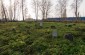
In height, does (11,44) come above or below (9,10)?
below

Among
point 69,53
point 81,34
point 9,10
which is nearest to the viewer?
point 69,53

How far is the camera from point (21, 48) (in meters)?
13.4

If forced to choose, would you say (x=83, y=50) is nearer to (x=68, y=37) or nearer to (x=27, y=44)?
(x=68, y=37)

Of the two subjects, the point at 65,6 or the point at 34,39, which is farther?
the point at 65,6

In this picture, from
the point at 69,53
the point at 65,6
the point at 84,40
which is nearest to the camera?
the point at 69,53

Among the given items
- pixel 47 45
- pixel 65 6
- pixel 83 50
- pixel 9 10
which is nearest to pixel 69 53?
pixel 83 50

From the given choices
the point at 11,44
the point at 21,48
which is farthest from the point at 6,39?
the point at 21,48

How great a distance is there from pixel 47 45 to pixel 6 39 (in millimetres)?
3947

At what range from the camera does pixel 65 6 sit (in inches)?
2259

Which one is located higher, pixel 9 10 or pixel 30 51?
pixel 9 10

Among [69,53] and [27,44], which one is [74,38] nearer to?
[69,53]

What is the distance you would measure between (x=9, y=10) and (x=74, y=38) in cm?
5159

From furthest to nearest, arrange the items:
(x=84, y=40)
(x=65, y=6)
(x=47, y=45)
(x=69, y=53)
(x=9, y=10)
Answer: (x=9, y=10), (x=65, y=6), (x=84, y=40), (x=47, y=45), (x=69, y=53)

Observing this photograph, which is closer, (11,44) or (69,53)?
(69,53)
